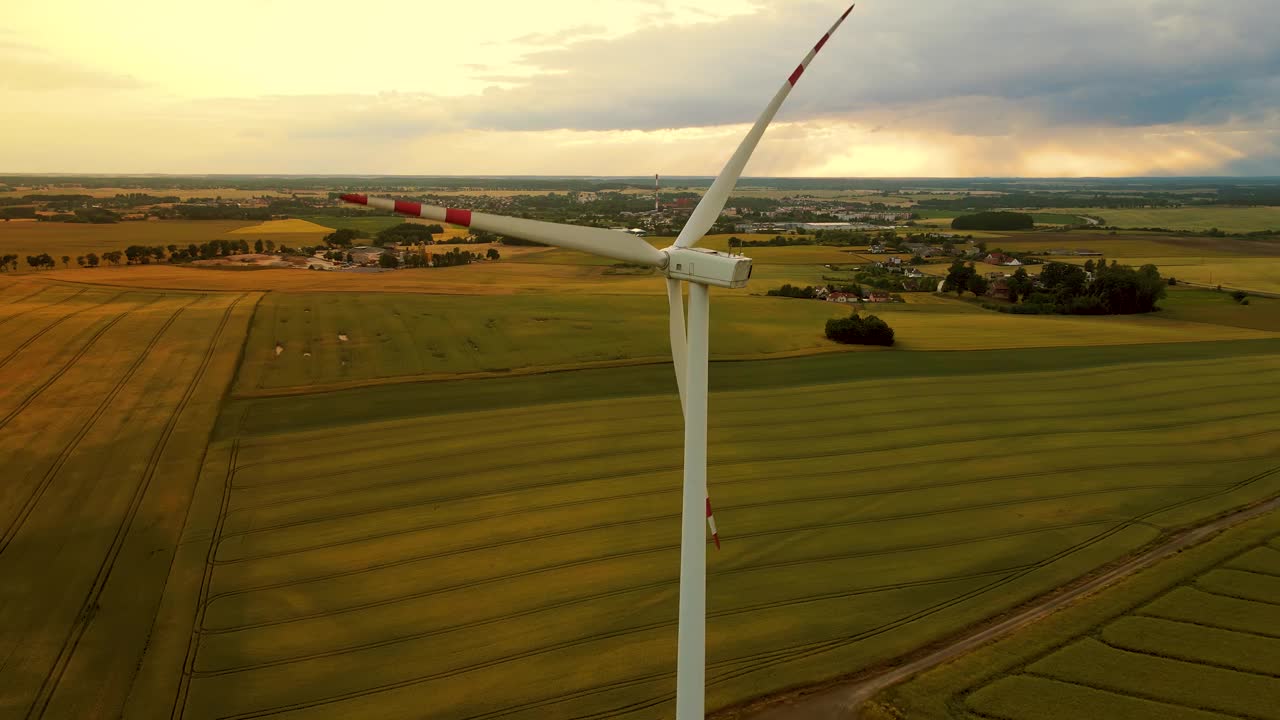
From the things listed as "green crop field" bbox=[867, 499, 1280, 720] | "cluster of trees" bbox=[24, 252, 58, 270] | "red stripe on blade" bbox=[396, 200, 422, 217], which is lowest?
"green crop field" bbox=[867, 499, 1280, 720]

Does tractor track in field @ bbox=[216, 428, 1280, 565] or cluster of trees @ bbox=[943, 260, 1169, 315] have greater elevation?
cluster of trees @ bbox=[943, 260, 1169, 315]

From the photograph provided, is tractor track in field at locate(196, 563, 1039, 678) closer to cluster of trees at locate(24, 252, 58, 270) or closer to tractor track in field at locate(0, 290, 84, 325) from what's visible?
tractor track in field at locate(0, 290, 84, 325)

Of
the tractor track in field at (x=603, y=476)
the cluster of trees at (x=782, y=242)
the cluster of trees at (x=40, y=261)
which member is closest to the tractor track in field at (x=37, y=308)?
the cluster of trees at (x=40, y=261)

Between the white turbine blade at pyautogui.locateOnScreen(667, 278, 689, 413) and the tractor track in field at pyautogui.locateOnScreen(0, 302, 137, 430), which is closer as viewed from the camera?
the white turbine blade at pyautogui.locateOnScreen(667, 278, 689, 413)

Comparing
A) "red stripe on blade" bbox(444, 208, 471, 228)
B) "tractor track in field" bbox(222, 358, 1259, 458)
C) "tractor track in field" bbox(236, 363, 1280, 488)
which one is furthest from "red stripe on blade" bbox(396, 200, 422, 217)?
"tractor track in field" bbox(222, 358, 1259, 458)

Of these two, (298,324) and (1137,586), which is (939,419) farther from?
(298,324)

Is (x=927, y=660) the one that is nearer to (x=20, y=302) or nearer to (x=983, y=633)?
(x=983, y=633)

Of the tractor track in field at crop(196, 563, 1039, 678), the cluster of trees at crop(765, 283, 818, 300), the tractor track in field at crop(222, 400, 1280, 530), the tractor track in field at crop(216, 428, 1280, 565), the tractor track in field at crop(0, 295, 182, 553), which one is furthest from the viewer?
the cluster of trees at crop(765, 283, 818, 300)
